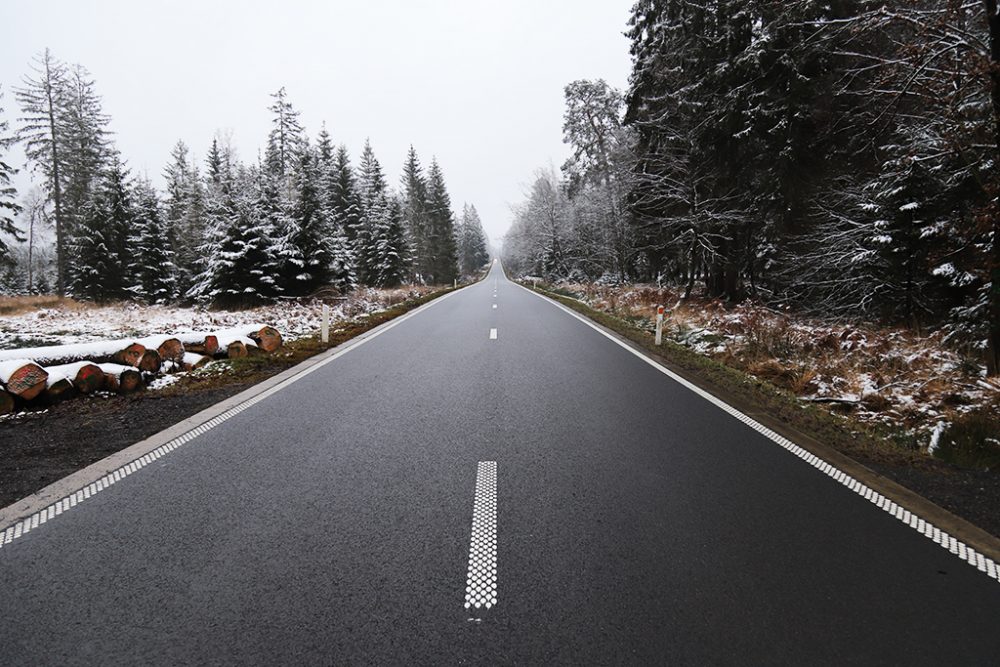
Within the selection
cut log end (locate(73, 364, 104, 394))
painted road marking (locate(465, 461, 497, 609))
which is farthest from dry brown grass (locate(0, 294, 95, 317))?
painted road marking (locate(465, 461, 497, 609))

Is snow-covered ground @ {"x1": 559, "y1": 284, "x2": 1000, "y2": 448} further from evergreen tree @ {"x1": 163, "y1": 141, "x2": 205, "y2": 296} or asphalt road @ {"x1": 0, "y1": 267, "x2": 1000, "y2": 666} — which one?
evergreen tree @ {"x1": 163, "y1": 141, "x2": 205, "y2": 296}

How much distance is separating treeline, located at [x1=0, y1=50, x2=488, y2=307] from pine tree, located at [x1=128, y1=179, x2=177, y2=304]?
68mm

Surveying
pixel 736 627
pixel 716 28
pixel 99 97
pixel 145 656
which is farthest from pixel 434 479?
pixel 99 97

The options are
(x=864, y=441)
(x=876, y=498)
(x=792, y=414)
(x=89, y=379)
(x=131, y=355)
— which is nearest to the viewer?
(x=876, y=498)

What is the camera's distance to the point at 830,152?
12.7 m

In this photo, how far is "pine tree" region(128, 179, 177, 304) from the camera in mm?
27156

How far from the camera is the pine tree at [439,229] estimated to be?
5956 cm

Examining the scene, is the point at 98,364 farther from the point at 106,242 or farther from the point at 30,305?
the point at 106,242

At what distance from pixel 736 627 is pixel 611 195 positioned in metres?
31.8

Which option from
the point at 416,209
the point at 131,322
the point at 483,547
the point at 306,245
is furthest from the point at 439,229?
the point at 483,547

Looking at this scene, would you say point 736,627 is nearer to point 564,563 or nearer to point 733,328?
point 564,563

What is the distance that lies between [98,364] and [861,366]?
11.8 m

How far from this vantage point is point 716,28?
15.3m

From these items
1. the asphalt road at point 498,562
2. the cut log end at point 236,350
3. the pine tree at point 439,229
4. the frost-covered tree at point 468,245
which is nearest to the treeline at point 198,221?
the pine tree at point 439,229
